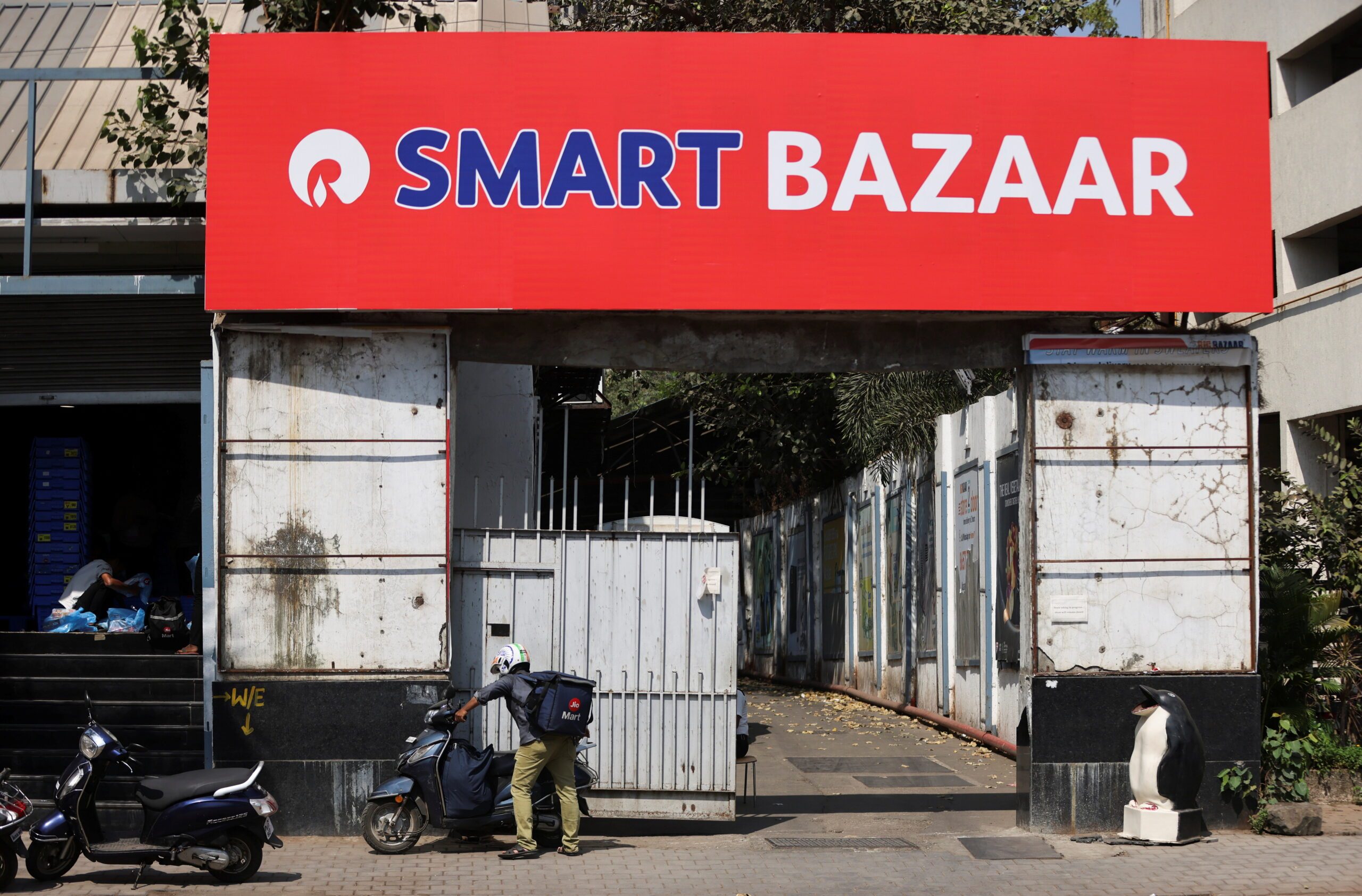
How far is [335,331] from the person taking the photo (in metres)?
9.83

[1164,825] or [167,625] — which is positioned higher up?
[167,625]

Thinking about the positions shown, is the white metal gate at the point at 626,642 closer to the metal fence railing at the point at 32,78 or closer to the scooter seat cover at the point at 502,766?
the scooter seat cover at the point at 502,766

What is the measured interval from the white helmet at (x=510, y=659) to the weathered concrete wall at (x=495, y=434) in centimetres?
338

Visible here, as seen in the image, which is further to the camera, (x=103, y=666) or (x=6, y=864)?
(x=103, y=666)

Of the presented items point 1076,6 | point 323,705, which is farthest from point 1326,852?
point 1076,6

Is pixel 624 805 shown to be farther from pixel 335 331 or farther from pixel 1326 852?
pixel 1326 852

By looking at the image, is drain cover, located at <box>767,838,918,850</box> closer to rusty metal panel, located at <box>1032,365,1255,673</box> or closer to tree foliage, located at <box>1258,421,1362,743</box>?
rusty metal panel, located at <box>1032,365,1255,673</box>

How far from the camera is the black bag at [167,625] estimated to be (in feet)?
38.8

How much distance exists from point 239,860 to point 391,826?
111cm

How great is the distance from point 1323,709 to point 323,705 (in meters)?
8.25

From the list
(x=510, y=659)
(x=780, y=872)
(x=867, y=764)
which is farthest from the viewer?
(x=867, y=764)

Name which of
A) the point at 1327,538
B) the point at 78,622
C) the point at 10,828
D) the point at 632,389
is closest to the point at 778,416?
the point at 1327,538

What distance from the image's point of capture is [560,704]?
9086 millimetres

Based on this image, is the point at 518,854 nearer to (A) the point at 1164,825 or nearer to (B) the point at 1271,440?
(A) the point at 1164,825
